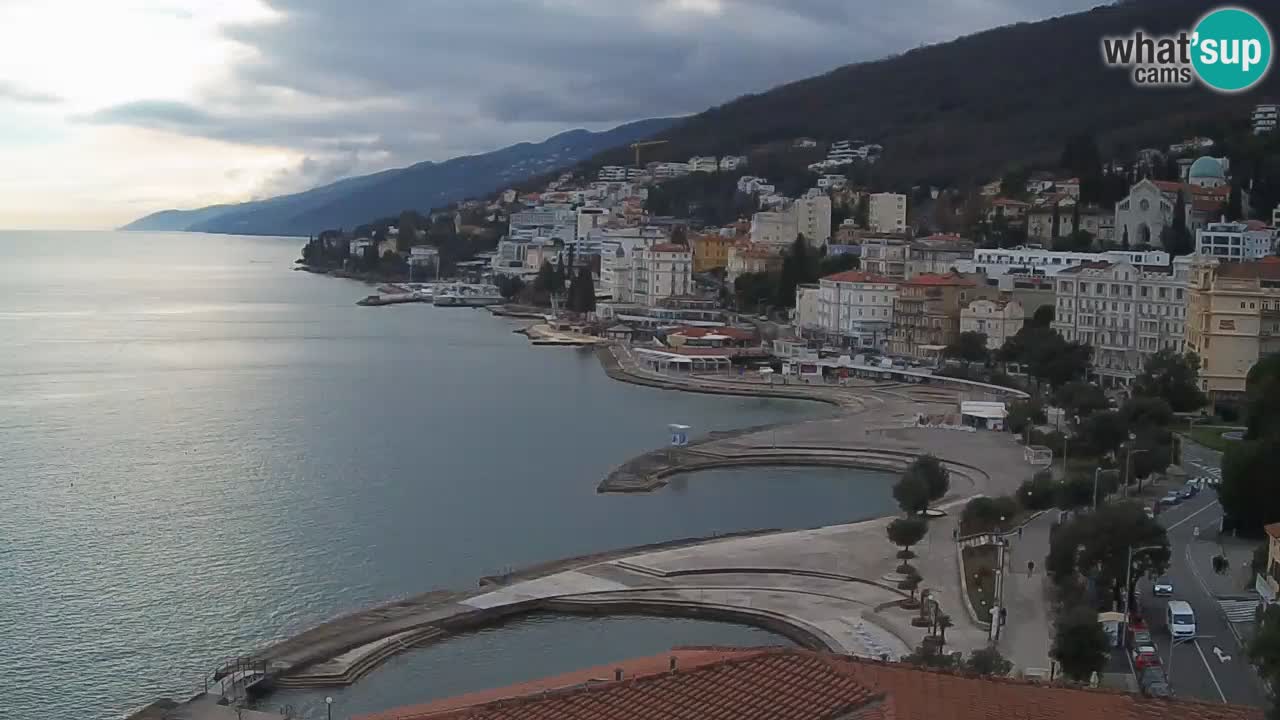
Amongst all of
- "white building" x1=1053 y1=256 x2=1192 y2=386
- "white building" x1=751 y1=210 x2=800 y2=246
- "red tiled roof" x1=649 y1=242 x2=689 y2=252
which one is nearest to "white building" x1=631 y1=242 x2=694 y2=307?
"red tiled roof" x1=649 y1=242 x2=689 y2=252

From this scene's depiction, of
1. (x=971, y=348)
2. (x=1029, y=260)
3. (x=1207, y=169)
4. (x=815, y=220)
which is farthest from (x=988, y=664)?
(x=815, y=220)

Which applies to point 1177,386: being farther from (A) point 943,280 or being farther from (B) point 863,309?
(B) point 863,309

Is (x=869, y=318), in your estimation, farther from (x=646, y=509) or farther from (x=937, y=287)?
(x=646, y=509)

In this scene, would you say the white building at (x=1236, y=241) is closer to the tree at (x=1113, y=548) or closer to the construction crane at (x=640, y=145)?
the tree at (x=1113, y=548)

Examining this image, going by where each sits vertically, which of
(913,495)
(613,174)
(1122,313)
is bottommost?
(913,495)

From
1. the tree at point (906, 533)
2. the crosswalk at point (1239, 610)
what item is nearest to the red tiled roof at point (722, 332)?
the tree at point (906, 533)

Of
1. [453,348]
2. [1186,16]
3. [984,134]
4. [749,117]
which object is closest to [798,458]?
[453,348]
